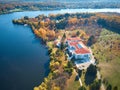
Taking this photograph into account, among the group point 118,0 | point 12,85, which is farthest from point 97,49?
point 118,0

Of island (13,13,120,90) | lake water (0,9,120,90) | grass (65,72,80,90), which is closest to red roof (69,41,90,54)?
island (13,13,120,90)

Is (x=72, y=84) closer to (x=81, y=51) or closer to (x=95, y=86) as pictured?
(x=95, y=86)

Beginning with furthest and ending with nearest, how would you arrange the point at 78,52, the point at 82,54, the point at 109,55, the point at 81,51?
the point at 109,55, the point at 81,51, the point at 78,52, the point at 82,54

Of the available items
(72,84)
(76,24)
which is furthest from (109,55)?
(76,24)

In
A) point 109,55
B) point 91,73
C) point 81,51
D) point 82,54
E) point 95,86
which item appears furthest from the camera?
point 109,55

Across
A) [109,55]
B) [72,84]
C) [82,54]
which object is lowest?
[109,55]

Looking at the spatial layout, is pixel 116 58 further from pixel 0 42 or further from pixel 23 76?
pixel 0 42
